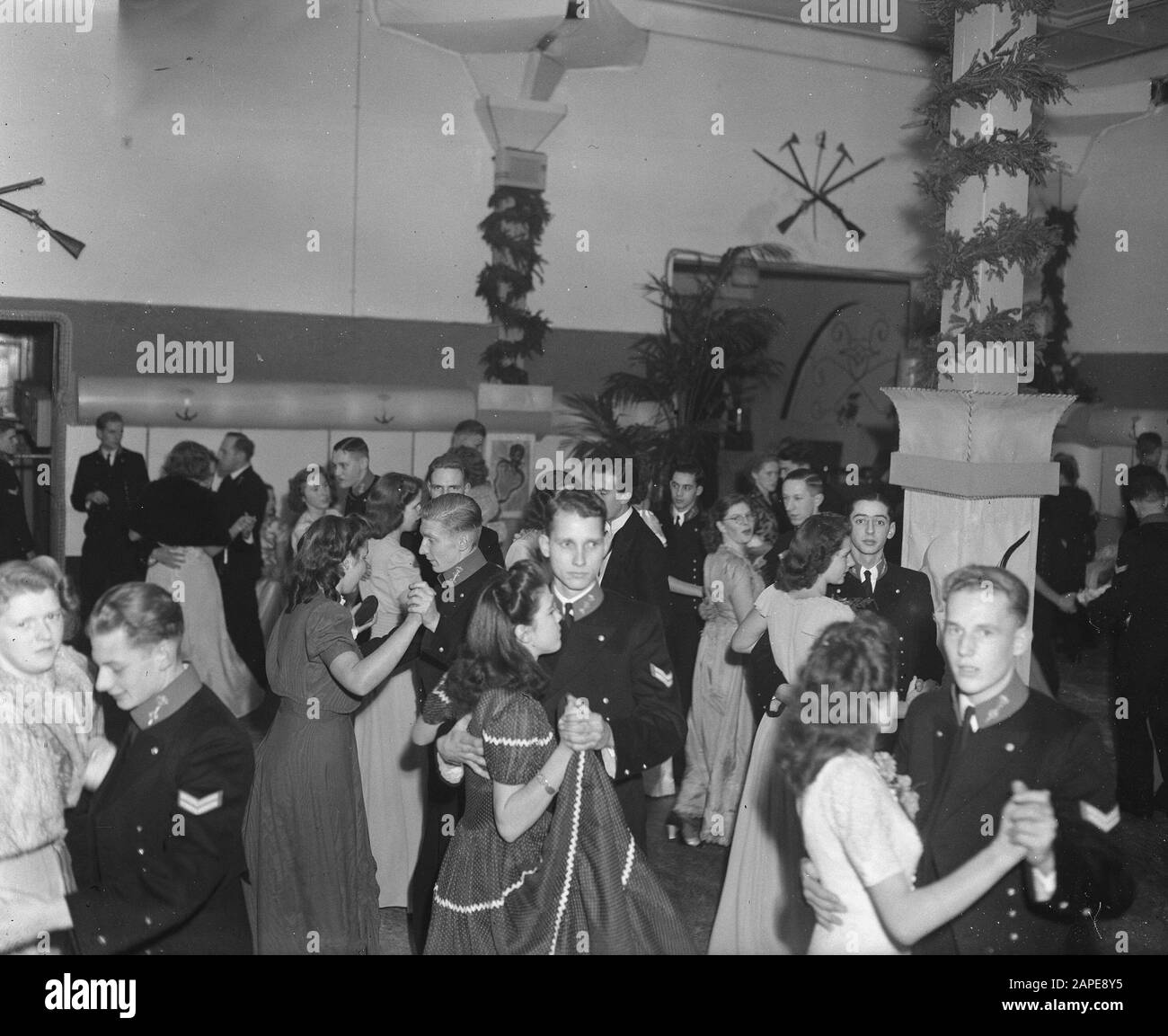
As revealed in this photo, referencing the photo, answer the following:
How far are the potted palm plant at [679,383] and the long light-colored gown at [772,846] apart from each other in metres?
4.93

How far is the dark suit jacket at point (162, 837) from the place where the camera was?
96.7 inches

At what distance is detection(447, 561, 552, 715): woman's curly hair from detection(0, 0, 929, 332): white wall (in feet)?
19.4

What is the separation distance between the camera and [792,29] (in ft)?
31.7

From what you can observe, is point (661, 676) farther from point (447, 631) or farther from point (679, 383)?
point (679, 383)

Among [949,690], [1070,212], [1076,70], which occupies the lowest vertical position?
[949,690]

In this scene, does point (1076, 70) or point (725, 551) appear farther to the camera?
point (1076, 70)

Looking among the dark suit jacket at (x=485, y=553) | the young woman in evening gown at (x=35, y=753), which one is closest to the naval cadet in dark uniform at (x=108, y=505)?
the dark suit jacket at (x=485, y=553)

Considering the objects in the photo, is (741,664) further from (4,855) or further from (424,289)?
(424,289)

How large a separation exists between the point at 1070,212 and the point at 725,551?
682 cm

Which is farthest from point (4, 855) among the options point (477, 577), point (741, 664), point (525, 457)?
point (525, 457)

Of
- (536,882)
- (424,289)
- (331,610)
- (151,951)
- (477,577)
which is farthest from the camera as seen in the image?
(424,289)

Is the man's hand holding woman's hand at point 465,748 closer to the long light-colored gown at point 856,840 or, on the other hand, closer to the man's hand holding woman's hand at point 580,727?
the man's hand holding woman's hand at point 580,727

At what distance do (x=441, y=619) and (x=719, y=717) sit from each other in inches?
70.9

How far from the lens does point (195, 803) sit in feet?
8.07
